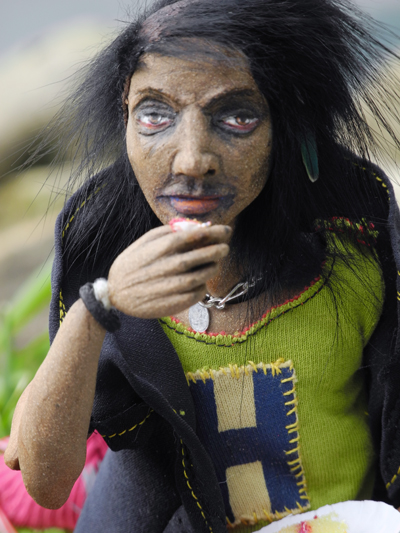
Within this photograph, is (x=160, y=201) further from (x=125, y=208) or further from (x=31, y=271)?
(x=31, y=271)

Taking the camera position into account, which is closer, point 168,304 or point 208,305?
point 168,304

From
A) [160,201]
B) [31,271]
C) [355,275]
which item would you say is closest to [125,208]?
[160,201]

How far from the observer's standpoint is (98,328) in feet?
2.44

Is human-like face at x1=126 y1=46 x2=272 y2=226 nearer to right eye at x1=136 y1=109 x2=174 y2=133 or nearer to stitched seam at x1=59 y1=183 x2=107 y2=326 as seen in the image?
right eye at x1=136 y1=109 x2=174 y2=133

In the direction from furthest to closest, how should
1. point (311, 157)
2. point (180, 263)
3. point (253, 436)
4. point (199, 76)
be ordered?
point (253, 436)
point (311, 157)
point (199, 76)
point (180, 263)

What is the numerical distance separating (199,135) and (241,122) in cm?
7

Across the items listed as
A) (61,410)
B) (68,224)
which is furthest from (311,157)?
(61,410)

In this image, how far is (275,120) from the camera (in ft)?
2.79

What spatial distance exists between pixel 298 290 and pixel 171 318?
22cm

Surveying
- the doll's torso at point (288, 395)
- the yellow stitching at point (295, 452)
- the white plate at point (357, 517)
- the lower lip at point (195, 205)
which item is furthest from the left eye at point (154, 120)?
the white plate at point (357, 517)

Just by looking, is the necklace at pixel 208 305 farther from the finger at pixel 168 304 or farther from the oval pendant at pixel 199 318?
the finger at pixel 168 304

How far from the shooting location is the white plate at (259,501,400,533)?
0.91 metres

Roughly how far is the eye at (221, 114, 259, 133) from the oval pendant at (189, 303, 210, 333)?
1.01 feet

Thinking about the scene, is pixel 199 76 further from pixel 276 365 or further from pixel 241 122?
pixel 276 365
